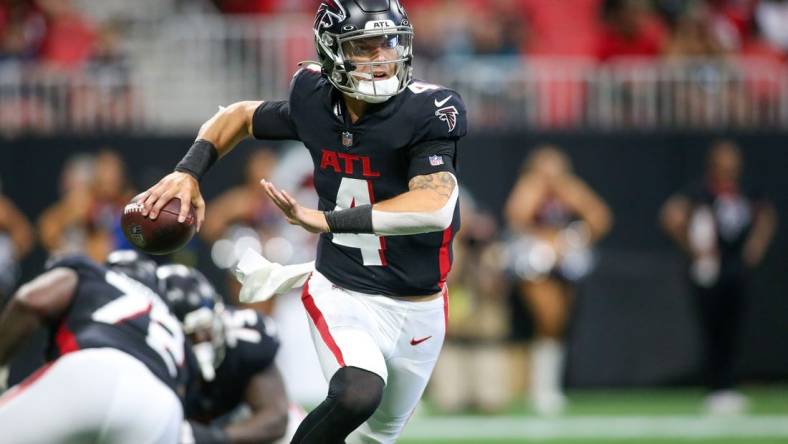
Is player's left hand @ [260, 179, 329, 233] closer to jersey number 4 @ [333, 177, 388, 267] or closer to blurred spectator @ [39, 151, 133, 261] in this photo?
jersey number 4 @ [333, 177, 388, 267]

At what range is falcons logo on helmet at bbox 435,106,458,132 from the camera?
4.70 metres

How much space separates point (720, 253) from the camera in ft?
32.9

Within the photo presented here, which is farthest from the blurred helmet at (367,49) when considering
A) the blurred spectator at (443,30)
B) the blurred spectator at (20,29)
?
the blurred spectator at (20,29)

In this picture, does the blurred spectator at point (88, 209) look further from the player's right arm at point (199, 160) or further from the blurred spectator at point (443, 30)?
the player's right arm at point (199, 160)

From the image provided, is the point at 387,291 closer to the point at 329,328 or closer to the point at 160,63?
the point at 329,328

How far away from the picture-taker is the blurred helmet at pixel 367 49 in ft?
15.3

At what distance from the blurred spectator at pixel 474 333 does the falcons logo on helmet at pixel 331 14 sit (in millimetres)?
5191

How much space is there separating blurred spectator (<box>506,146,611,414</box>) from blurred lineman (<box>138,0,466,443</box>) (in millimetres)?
5083

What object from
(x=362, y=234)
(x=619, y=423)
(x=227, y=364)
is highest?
(x=362, y=234)

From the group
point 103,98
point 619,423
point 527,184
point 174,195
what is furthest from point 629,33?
point 174,195

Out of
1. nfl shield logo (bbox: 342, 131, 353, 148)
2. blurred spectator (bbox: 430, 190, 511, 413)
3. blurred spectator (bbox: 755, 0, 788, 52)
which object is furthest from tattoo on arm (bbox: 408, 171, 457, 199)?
blurred spectator (bbox: 755, 0, 788, 52)

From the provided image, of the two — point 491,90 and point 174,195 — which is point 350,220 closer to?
point 174,195

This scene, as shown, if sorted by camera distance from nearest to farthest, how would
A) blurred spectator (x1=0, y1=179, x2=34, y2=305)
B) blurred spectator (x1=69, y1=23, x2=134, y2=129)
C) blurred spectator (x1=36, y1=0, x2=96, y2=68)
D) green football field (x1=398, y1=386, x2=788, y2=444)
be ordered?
green football field (x1=398, y1=386, x2=788, y2=444) < blurred spectator (x1=0, y1=179, x2=34, y2=305) < blurred spectator (x1=69, y1=23, x2=134, y2=129) < blurred spectator (x1=36, y1=0, x2=96, y2=68)

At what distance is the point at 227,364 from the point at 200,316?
10.4 inches
